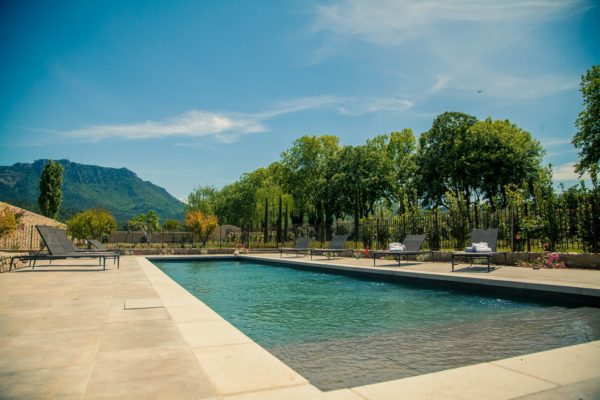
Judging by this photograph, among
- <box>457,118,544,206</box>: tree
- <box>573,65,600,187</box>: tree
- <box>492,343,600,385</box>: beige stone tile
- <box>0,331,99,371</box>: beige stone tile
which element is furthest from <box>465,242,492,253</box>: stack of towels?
<box>457,118,544,206</box>: tree

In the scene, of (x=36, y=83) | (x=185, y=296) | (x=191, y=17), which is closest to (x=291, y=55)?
(x=191, y=17)

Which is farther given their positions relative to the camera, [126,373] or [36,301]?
[36,301]

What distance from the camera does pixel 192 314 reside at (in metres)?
4.63

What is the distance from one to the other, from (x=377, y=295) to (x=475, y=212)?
8472 mm

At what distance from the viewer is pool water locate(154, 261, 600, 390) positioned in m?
3.46

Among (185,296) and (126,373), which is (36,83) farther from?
(126,373)

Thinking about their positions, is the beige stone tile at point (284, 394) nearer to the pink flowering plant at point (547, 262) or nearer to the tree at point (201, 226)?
the pink flowering plant at point (547, 262)

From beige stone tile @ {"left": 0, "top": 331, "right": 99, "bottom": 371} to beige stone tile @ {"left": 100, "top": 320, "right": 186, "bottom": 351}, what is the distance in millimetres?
121

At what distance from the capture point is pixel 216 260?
20.1 meters

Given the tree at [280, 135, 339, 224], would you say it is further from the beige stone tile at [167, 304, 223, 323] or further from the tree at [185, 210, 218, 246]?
the beige stone tile at [167, 304, 223, 323]

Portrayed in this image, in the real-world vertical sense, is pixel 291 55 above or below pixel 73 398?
above

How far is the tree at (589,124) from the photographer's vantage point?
950 inches

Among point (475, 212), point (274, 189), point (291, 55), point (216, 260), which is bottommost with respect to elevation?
point (216, 260)

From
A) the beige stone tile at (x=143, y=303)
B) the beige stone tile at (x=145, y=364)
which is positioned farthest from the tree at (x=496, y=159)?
the beige stone tile at (x=145, y=364)
